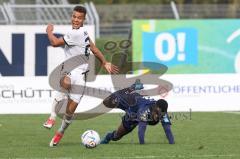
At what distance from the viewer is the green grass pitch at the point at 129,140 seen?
13391 mm

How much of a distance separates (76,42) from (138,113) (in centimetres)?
170

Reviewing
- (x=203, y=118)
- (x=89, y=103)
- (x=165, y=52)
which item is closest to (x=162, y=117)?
(x=203, y=118)

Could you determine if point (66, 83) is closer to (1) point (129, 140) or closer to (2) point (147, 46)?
(1) point (129, 140)

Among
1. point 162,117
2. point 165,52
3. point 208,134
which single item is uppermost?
point 162,117

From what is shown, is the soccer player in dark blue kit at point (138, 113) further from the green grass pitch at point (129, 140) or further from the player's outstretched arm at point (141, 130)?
the green grass pitch at point (129, 140)

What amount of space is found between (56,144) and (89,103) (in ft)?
28.9

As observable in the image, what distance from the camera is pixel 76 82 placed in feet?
48.1

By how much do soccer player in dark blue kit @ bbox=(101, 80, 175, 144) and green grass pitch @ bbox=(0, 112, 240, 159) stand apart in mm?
226

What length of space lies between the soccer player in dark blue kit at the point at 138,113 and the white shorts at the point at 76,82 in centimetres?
76

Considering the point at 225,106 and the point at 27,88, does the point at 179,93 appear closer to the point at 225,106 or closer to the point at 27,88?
the point at 225,106

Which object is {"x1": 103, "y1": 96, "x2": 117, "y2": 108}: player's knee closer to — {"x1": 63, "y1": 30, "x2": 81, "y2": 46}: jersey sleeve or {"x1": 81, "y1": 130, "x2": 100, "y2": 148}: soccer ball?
{"x1": 81, "y1": 130, "x2": 100, "y2": 148}: soccer ball

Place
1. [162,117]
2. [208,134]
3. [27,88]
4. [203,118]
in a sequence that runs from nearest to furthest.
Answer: [162,117] < [208,134] < [203,118] < [27,88]

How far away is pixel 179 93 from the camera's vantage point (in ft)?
79.2

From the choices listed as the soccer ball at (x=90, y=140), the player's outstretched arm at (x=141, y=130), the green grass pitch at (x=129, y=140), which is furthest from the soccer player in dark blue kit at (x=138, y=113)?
the soccer ball at (x=90, y=140)
